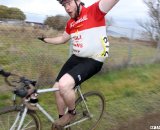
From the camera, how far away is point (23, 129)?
477 centimetres

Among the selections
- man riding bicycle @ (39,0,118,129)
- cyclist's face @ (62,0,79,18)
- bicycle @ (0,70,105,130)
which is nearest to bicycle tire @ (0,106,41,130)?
bicycle @ (0,70,105,130)

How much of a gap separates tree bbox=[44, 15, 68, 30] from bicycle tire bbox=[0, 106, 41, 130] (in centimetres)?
359

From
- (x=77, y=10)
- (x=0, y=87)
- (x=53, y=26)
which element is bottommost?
(x=0, y=87)

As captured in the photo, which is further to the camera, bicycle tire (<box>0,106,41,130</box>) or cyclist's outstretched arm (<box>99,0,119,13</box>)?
cyclist's outstretched arm (<box>99,0,119,13</box>)

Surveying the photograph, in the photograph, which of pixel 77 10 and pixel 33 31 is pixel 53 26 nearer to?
pixel 33 31

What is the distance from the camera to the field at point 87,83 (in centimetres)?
713

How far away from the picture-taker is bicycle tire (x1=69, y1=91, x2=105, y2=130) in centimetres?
571

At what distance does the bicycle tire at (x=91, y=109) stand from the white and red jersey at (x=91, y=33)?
2.85 ft

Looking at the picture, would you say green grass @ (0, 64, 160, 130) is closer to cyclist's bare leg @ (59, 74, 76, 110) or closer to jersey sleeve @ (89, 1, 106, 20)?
cyclist's bare leg @ (59, 74, 76, 110)

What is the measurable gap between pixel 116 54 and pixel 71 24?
620cm

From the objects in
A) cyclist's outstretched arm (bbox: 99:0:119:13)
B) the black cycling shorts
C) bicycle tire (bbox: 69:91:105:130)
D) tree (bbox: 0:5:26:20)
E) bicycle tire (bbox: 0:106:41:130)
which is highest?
cyclist's outstretched arm (bbox: 99:0:119:13)

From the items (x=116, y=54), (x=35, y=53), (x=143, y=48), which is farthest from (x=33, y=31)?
(x=143, y=48)

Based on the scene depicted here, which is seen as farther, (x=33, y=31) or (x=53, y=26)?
(x=53, y=26)

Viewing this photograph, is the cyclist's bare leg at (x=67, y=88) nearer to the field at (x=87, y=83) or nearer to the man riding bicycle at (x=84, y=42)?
the man riding bicycle at (x=84, y=42)
